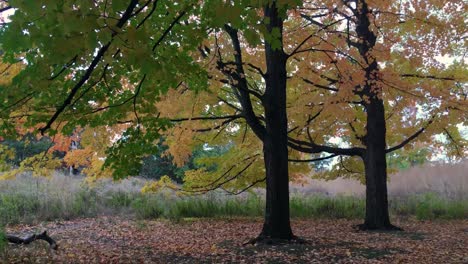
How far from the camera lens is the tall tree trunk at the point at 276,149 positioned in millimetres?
7906

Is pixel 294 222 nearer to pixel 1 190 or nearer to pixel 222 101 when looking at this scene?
pixel 222 101

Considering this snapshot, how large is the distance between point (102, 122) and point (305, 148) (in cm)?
524

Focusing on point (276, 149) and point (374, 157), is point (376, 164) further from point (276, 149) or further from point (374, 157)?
point (276, 149)

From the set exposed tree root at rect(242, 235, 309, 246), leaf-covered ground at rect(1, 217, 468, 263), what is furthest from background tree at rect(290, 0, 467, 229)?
exposed tree root at rect(242, 235, 309, 246)

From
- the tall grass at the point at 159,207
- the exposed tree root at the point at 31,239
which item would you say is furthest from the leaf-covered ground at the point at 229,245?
the tall grass at the point at 159,207

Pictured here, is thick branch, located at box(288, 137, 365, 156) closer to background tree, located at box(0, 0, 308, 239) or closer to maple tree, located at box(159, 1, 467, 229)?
maple tree, located at box(159, 1, 467, 229)

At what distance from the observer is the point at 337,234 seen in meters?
9.45

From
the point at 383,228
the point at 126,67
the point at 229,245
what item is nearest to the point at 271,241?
the point at 229,245

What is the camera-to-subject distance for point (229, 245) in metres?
7.89

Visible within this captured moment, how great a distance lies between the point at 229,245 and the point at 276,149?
5.98ft

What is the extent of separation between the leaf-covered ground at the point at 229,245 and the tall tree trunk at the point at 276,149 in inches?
20.0

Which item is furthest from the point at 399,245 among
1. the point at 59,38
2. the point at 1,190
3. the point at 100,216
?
the point at 1,190

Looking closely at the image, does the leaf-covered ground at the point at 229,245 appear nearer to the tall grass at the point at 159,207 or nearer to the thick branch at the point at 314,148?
the tall grass at the point at 159,207

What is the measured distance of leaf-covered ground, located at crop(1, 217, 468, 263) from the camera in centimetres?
656
